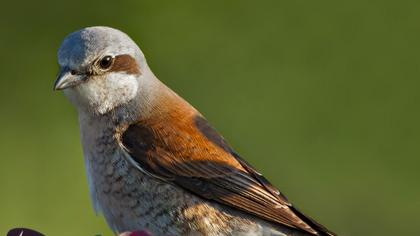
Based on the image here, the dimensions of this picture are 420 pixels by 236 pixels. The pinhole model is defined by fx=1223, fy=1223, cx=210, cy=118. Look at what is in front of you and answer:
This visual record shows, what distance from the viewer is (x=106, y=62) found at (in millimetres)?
4297

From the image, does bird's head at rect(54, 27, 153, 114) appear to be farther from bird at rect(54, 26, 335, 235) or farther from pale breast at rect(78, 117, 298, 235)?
pale breast at rect(78, 117, 298, 235)

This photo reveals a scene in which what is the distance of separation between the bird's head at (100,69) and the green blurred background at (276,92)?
1.01 metres

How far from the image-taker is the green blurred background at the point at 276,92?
547cm

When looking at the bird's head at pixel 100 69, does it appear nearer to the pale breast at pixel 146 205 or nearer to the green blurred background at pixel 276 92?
the pale breast at pixel 146 205

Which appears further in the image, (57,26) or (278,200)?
(57,26)

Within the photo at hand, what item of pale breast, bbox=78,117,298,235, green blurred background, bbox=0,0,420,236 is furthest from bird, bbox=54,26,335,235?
green blurred background, bbox=0,0,420,236

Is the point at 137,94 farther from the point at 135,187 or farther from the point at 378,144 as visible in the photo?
the point at 378,144

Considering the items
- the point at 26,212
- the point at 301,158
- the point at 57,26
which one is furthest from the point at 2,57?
the point at 301,158

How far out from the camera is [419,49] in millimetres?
5848

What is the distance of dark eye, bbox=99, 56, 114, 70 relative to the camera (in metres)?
4.27

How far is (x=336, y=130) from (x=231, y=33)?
2.36ft

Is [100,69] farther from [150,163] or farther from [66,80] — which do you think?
[150,163]

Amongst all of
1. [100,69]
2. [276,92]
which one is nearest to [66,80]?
[100,69]

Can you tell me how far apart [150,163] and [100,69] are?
1.23 feet
